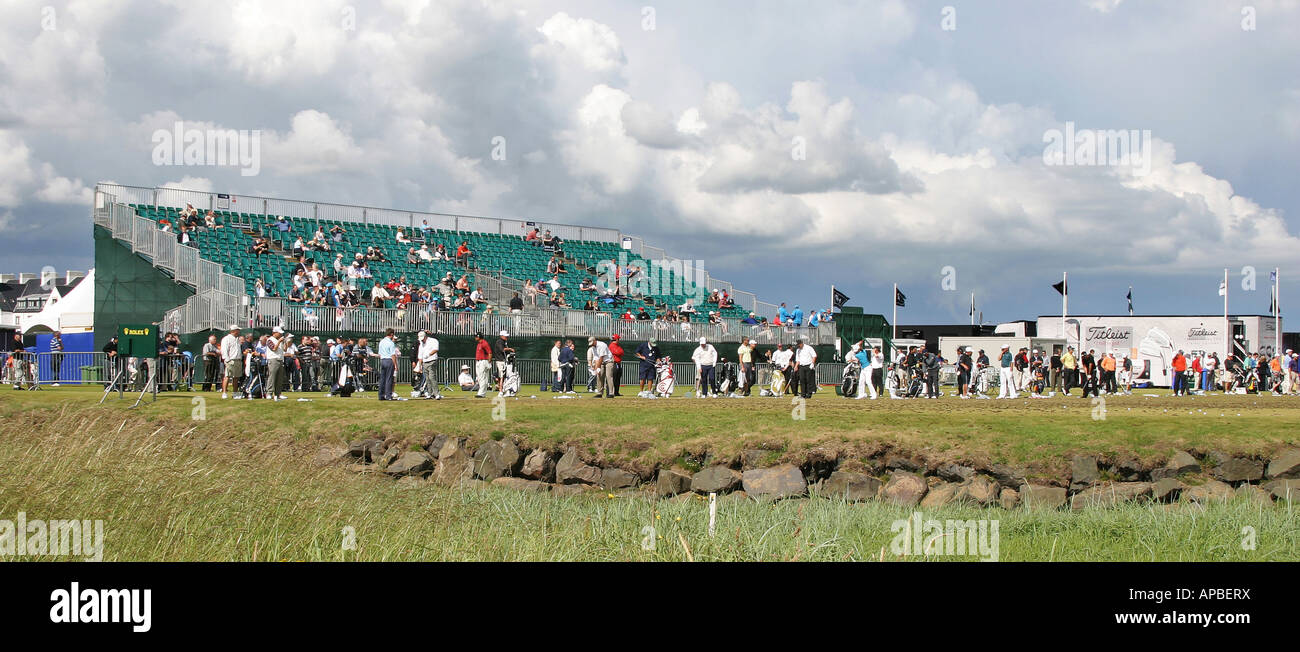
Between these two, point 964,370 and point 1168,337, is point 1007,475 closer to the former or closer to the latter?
point 964,370

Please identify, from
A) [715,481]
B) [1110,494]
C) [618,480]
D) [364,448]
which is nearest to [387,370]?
[364,448]

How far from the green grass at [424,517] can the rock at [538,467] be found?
184 cm

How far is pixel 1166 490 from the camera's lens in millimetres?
15617

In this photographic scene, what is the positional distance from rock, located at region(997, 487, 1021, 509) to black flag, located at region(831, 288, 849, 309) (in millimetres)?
35375

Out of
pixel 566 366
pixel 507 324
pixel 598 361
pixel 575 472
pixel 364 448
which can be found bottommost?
pixel 575 472

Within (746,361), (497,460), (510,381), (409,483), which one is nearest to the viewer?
(409,483)

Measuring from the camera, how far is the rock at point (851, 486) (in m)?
16.2

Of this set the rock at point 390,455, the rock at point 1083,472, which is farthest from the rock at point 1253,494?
the rock at point 390,455

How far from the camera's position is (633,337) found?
4222 cm

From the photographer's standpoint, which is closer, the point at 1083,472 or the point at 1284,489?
the point at 1284,489

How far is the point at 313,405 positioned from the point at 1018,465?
51.5ft

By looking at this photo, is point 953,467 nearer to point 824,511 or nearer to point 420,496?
point 824,511

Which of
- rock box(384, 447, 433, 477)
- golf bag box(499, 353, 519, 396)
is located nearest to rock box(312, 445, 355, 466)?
rock box(384, 447, 433, 477)

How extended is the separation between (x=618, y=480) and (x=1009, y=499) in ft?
20.8
